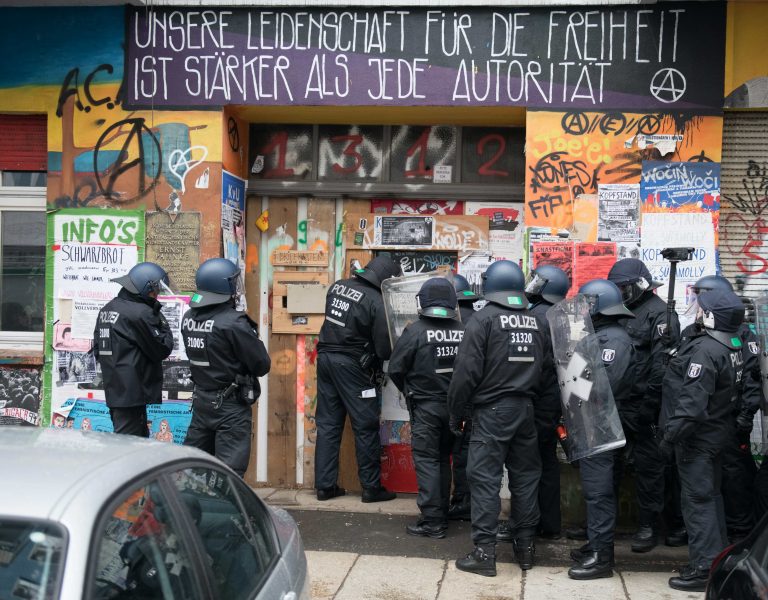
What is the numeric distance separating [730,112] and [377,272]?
3.33 metres

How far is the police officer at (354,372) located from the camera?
7680mm

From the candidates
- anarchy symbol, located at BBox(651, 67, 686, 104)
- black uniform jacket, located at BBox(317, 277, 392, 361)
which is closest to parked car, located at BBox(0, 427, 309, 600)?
black uniform jacket, located at BBox(317, 277, 392, 361)

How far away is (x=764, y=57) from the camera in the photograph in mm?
7289

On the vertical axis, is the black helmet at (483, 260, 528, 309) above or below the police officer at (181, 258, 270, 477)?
above

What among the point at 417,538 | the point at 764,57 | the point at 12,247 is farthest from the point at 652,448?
the point at 12,247

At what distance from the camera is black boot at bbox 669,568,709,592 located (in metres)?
5.77

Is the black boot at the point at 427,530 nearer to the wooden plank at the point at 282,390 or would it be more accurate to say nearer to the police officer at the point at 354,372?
the police officer at the point at 354,372

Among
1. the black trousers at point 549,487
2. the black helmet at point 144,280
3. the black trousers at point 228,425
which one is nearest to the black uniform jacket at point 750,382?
the black trousers at point 549,487

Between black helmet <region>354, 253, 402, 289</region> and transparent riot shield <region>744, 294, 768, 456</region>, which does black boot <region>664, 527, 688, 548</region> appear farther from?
black helmet <region>354, 253, 402, 289</region>

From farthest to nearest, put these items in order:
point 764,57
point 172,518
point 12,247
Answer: point 12,247 < point 764,57 < point 172,518

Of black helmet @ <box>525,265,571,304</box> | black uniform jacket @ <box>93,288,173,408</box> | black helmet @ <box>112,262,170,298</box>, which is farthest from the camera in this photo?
black helmet @ <box>525,265,571,304</box>

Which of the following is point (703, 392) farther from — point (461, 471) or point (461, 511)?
point (461, 511)

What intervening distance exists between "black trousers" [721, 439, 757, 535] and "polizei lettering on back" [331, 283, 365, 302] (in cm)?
322

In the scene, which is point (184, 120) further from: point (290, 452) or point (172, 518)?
point (172, 518)
